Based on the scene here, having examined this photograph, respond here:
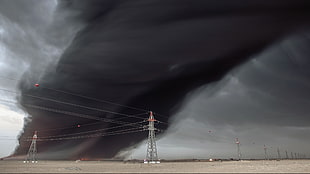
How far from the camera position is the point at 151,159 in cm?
8525

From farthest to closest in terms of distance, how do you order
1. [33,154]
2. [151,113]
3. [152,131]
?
1. [33,154]
2. [151,113]
3. [152,131]

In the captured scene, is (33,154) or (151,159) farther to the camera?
(33,154)

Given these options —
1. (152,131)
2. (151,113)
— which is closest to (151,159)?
(152,131)

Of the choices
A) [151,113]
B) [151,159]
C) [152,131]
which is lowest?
[151,159]

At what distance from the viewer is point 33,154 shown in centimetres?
12625

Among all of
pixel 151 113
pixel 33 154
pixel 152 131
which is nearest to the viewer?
pixel 152 131

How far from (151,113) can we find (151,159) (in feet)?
56.6

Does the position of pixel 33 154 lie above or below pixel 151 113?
below

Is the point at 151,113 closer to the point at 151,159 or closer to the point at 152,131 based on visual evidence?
the point at 152,131

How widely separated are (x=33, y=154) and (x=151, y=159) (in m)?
78.8

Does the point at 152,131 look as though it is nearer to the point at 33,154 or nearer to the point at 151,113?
the point at 151,113

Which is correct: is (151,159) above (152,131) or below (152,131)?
below

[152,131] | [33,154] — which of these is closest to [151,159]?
[152,131]

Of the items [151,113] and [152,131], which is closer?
[152,131]
